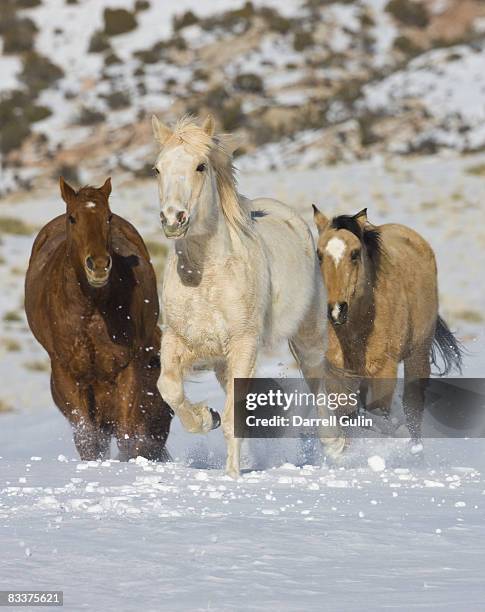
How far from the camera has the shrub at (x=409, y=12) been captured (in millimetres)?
33312

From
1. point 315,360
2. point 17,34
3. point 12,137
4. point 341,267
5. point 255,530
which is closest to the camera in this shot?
point 255,530

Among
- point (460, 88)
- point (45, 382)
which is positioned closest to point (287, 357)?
point (45, 382)

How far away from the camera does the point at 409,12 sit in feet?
110

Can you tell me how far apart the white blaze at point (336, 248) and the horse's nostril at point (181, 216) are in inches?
69.2

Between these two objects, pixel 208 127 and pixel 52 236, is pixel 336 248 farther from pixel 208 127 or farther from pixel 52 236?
pixel 52 236

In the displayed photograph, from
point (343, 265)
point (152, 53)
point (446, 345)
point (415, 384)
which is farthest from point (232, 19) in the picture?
point (343, 265)

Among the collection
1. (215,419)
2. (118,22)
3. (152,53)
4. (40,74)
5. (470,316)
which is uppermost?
(118,22)

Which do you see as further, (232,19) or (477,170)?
(232,19)

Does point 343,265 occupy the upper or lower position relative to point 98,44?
lower

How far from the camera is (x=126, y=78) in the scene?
104 ft

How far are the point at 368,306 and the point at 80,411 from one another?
185 cm

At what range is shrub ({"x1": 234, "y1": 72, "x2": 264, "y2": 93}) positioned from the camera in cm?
2984

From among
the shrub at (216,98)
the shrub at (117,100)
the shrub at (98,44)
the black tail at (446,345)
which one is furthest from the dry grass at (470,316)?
the shrub at (98,44)

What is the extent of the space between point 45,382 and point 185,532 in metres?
9.66
